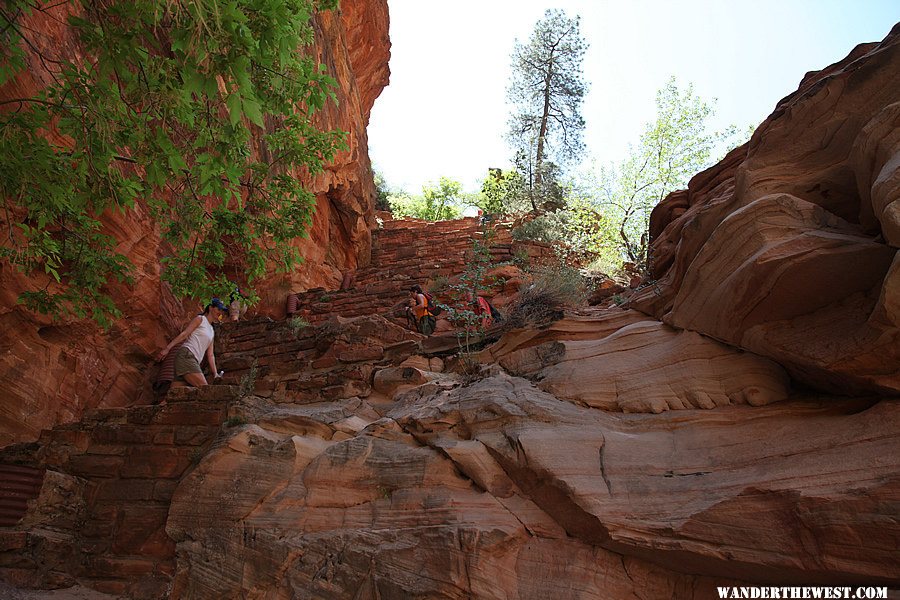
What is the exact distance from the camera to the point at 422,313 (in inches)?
348

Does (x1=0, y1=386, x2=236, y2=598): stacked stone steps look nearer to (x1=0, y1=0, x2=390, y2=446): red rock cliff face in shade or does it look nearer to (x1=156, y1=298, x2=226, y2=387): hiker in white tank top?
(x1=156, y1=298, x2=226, y2=387): hiker in white tank top

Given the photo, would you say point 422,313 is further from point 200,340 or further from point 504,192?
point 504,192

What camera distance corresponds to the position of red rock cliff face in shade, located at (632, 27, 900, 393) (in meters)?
3.46

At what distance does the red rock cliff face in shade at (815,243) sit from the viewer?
346 centimetres

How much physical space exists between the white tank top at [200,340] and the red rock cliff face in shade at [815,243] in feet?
18.2

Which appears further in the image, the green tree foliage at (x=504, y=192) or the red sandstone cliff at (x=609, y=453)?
the green tree foliage at (x=504, y=192)

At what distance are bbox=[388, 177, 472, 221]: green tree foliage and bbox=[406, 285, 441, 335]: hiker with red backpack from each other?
15211 millimetres

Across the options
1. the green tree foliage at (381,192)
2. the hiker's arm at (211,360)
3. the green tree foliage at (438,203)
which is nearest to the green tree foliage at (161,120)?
the hiker's arm at (211,360)

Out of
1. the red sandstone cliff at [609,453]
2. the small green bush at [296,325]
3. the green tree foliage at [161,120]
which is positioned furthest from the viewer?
the small green bush at [296,325]

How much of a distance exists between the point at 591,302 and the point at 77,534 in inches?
258

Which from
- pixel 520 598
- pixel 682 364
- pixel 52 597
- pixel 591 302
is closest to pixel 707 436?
pixel 682 364

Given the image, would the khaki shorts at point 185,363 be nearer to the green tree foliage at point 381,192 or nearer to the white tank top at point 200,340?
the white tank top at point 200,340

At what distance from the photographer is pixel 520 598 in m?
3.54

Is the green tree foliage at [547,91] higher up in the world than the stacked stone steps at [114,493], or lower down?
higher up
